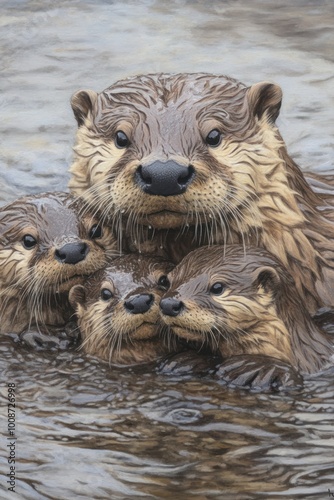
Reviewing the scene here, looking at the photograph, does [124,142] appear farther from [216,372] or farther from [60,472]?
[60,472]

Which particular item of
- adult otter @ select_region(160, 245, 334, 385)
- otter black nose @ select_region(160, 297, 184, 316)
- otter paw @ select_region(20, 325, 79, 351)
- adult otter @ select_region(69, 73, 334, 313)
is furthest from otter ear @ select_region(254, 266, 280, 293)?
otter paw @ select_region(20, 325, 79, 351)

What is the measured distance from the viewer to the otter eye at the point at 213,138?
7082mm

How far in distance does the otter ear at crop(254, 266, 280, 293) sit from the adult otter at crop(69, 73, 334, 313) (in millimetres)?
288

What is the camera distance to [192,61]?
37.5 ft

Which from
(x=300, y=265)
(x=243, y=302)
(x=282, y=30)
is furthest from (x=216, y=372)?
(x=282, y=30)

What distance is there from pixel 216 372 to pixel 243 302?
341 millimetres

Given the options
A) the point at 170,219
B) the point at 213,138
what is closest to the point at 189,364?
the point at 170,219

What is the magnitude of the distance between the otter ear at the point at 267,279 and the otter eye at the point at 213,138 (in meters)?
0.63

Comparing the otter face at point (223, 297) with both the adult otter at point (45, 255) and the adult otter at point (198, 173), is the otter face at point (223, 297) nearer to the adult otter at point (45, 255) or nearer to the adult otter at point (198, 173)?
the adult otter at point (198, 173)

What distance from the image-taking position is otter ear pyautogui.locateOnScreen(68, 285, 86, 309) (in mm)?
7268

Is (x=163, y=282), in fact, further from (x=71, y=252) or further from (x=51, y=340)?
(x=51, y=340)

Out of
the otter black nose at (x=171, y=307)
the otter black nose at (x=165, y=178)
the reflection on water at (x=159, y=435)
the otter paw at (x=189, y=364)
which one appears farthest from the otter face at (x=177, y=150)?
the reflection on water at (x=159, y=435)

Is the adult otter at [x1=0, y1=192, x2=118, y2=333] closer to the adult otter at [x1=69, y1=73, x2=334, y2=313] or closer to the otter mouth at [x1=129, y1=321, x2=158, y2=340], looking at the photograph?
the adult otter at [x1=69, y1=73, x2=334, y2=313]

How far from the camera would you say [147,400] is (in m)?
6.68
